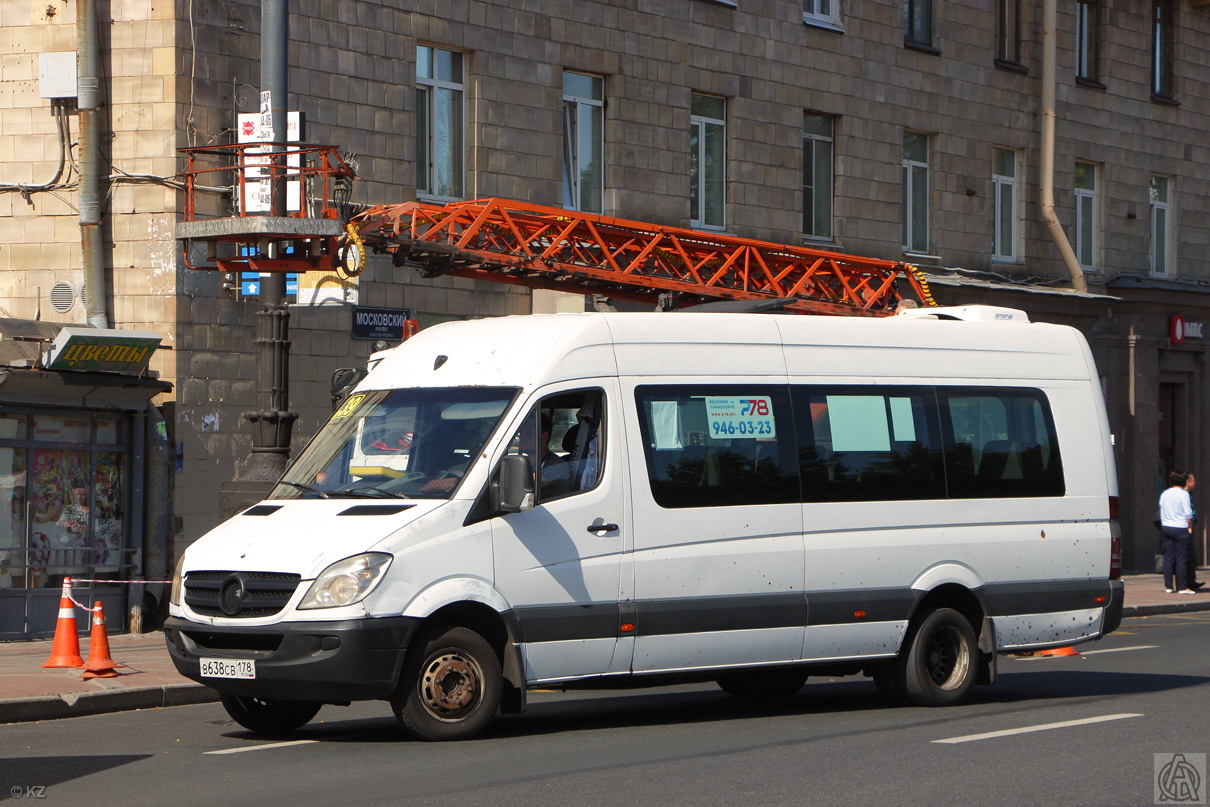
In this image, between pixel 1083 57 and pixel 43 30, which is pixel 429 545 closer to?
pixel 43 30

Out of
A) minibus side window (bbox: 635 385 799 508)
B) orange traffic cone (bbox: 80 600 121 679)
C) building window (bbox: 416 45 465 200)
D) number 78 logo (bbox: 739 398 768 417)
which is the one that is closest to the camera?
minibus side window (bbox: 635 385 799 508)

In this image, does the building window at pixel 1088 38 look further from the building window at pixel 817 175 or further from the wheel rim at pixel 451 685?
the wheel rim at pixel 451 685

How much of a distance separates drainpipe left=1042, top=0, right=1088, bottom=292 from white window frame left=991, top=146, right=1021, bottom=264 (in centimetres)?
46

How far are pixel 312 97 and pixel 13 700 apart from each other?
9.14m

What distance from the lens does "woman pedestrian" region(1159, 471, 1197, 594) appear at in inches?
933

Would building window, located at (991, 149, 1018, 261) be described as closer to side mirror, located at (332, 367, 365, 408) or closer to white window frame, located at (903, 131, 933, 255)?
white window frame, located at (903, 131, 933, 255)

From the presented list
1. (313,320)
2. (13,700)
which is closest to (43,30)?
(313,320)

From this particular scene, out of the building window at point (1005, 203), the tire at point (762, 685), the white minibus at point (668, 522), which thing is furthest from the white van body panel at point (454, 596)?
the building window at point (1005, 203)

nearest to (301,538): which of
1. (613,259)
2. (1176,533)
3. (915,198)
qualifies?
(613,259)

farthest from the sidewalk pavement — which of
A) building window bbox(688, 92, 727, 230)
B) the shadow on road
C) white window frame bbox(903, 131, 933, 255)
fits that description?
white window frame bbox(903, 131, 933, 255)

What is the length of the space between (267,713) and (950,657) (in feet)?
15.1

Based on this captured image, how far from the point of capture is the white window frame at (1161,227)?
31453 millimetres

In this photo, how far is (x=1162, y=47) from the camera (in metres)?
31.8

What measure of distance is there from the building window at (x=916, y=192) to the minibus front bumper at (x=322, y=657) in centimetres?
1879
